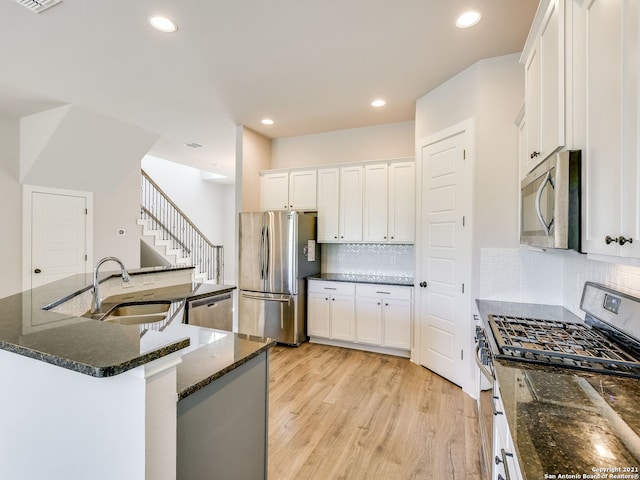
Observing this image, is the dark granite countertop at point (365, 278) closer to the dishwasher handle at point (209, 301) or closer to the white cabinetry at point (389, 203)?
the white cabinetry at point (389, 203)

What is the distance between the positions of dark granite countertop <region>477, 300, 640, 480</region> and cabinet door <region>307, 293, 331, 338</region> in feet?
9.40

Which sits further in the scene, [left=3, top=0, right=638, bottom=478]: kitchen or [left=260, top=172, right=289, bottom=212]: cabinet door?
[left=260, top=172, right=289, bottom=212]: cabinet door

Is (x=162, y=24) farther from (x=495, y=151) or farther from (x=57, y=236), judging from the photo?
(x=57, y=236)

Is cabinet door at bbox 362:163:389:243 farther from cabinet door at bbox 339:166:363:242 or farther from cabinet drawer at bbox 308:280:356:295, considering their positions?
cabinet drawer at bbox 308:280:356:295

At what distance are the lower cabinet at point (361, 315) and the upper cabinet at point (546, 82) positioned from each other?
7.25 feet

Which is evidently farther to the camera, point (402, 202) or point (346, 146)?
point (346, 146)

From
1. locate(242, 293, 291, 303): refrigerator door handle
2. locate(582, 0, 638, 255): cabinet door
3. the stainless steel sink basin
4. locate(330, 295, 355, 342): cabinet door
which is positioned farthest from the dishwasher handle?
locate(582, 0, 638, 255): cabinet door

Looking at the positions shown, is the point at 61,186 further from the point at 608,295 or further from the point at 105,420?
the point at 608,295

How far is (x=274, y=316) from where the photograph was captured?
4094 mm

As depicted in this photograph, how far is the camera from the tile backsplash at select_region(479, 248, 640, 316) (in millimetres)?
2137

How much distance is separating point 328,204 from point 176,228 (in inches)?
178

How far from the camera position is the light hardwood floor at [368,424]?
1.92m

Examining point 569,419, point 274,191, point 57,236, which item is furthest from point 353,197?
point 57,236

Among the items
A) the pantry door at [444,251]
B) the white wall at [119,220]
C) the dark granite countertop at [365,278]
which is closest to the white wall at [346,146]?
the pantry door at [444,251]
